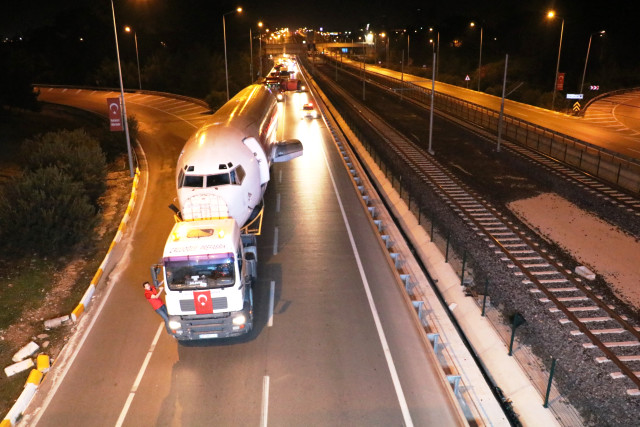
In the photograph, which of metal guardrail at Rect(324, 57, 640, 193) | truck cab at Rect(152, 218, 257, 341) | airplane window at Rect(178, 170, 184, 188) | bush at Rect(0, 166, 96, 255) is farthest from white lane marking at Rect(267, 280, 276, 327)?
metal guardrail at Rect(324, 57, 640, 193)

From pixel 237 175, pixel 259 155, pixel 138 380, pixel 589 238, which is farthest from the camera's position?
pixel 589 238

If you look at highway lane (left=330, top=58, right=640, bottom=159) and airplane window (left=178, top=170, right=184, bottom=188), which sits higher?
airplane window (left=178, top=170, right=184, bottom=188)

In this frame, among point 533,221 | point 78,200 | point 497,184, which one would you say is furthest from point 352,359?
point 497,184

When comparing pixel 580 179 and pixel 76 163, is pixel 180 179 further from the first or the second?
pixel 580 179

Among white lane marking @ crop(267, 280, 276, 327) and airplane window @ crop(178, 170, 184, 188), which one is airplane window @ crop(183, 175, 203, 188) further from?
white lane marking @ crop(267, 280, 276, 327)

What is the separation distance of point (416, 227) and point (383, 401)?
12.8 metres

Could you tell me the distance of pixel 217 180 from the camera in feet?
60.3

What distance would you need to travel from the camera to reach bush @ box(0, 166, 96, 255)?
19.9 m

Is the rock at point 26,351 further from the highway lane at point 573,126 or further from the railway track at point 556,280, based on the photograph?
the highway lane at point 573,126

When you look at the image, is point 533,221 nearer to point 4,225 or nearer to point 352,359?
point 352,359

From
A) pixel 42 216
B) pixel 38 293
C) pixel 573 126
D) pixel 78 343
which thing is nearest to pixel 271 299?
pixel 78 343

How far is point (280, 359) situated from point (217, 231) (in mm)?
4157

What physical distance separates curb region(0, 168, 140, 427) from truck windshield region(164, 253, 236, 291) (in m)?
4.23

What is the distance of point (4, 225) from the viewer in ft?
65.3
